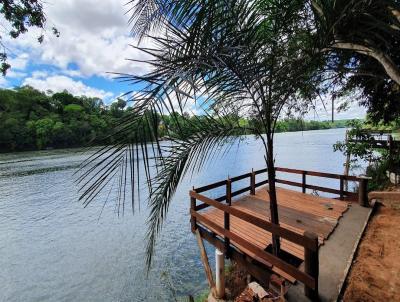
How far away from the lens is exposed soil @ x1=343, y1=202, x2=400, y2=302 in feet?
8.36

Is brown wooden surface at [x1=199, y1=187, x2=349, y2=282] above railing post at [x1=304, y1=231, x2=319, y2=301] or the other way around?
the other way around

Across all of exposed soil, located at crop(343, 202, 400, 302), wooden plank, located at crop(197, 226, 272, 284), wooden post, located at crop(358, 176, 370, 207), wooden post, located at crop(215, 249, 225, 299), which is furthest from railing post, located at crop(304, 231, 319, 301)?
wooden post, located at crop(358, 176, 370, 207)

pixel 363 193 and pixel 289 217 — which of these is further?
pixel 363 193

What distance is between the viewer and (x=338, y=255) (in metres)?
3.31

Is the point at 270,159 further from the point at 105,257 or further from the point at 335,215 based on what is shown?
the point at 105,257

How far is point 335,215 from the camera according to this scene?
4695 millimetres

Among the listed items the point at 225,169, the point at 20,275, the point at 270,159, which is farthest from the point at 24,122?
the point at 270,159

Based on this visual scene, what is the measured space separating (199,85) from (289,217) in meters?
4.16

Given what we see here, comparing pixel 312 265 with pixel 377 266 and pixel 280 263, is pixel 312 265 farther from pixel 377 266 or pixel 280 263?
pixel 377 266

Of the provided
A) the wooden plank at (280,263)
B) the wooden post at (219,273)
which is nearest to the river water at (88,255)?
the wooden plank at (280,263)

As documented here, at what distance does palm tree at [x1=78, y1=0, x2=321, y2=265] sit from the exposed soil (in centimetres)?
99

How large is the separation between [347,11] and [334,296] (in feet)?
9.26

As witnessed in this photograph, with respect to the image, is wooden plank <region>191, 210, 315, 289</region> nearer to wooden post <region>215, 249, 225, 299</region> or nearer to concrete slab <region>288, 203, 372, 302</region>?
concrete slab <region>288, 203, 372, 302</region>

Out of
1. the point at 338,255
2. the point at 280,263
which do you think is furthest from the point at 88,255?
the point at 338,255
